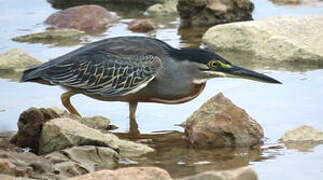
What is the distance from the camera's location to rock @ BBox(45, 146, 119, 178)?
6.98m

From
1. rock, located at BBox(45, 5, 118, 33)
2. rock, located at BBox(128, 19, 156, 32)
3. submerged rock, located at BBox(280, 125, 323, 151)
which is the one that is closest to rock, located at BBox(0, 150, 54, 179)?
submerged rock, located at BBox(280, 125, 323, 151)

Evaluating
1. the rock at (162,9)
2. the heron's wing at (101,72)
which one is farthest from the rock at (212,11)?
the heron's wing at (101,72)

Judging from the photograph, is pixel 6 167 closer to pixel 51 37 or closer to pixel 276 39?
pixel 276 39

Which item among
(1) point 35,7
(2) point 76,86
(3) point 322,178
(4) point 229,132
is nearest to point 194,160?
(4) point 229,132

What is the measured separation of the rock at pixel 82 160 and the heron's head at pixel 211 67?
1.65 meters

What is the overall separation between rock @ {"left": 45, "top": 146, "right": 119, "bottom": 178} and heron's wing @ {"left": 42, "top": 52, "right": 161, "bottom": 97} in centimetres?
146

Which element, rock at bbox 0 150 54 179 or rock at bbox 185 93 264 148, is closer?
rock at bbox 0 150 54 179

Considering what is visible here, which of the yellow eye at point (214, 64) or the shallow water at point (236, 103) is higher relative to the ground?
the yellow eye at point (214, 64)

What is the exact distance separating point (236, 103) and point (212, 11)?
498 cm

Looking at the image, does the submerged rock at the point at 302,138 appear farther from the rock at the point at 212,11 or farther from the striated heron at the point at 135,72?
the rock at the point at 212,11

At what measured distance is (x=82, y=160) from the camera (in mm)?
7332

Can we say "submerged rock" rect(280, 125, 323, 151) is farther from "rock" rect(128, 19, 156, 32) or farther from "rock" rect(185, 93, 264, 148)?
"rock" rect(128, 19, 156, 32)

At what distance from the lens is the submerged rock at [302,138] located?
8.06 metres

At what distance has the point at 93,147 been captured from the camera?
24.6ft
